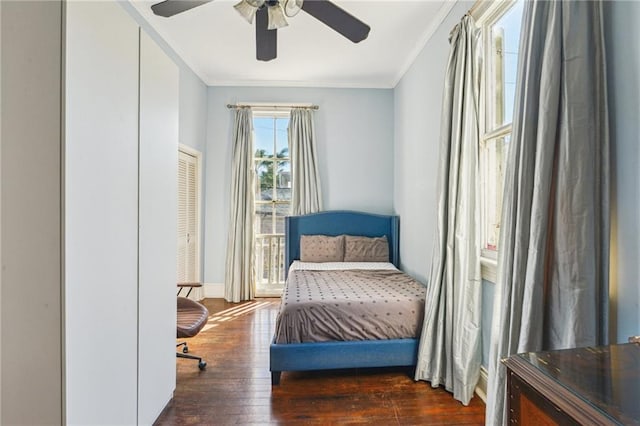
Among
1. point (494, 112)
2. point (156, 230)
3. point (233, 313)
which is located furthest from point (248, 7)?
point (233, 313)

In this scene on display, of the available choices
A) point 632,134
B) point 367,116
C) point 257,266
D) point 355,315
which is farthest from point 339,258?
point 632,134

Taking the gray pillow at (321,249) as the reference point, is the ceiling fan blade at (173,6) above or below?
above

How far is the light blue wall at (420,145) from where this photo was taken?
2.80 meters

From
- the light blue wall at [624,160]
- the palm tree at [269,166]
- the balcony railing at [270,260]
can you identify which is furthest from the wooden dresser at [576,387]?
the palm tree at [269,166]

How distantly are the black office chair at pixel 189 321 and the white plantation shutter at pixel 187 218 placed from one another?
3.98 ft

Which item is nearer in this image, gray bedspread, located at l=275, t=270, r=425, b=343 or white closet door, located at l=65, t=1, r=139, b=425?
white closet door, located at l=65, t=1, r=139, b=425

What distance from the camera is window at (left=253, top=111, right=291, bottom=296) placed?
4434mm

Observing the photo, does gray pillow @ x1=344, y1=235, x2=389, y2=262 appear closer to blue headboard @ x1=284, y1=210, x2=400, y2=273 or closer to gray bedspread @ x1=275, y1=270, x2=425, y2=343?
blue headboard @ x1=284, y1=210, x2=400, y2=273

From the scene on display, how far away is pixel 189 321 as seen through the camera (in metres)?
2.36

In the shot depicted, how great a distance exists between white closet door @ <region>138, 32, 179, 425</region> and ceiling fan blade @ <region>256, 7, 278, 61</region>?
24.2 inches

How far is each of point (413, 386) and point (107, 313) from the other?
193 cm

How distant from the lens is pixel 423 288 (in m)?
2.72

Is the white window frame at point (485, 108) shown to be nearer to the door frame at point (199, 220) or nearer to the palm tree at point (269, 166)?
the palm tree at point (269, 166)

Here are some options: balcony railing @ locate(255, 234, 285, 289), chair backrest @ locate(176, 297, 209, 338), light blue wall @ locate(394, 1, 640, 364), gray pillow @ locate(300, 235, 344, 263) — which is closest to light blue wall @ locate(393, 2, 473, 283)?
light blue wall @ locate(394, 1, 640, 364)
